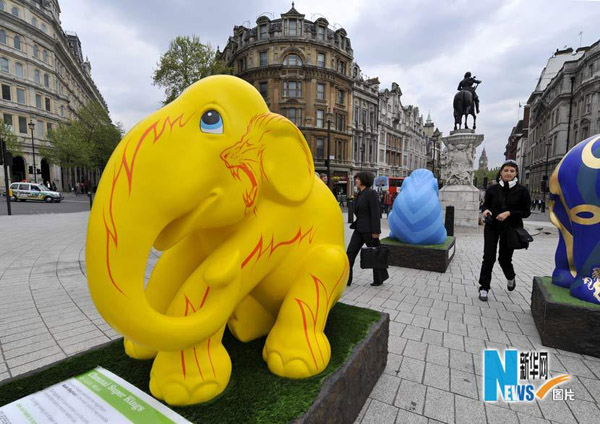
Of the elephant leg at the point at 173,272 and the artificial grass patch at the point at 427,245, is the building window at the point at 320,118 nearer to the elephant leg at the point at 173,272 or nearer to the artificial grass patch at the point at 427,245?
the artificial grass patch at the point at 427,245

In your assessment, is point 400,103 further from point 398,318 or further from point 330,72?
point 398,318

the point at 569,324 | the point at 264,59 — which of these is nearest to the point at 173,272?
the point at 569,324

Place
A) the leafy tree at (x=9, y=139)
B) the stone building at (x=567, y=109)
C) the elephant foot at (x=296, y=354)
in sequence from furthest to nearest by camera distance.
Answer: the stone building at (x=567, y=109)
the leafy tree at (x=9, y=139)
the elephant foot at (x=296, y=354)

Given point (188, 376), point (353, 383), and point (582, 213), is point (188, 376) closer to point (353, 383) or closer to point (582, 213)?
point (353, 383)

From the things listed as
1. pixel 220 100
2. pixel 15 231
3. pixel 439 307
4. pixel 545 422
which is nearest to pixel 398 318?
pixel 439 307

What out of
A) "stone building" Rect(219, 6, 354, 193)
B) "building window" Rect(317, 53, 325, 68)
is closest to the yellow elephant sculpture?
"stone building" Rect(219, 6, 354, 193)

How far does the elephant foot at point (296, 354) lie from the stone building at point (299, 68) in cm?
2859

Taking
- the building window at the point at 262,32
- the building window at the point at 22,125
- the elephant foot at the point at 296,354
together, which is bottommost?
the elephant foot at the point at 296,354

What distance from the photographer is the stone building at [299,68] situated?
30531mm

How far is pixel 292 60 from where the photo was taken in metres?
30.9

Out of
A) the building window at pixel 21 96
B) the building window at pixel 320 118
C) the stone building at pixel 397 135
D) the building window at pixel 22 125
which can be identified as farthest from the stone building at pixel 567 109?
the building window at pixel 21 96

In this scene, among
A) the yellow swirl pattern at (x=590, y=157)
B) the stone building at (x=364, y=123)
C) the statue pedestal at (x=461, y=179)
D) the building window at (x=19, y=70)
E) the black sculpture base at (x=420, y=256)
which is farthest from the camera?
the stone building at (x=364, y=123)

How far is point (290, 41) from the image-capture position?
30.3 m

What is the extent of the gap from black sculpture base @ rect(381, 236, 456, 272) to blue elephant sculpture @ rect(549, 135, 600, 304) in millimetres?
2453
